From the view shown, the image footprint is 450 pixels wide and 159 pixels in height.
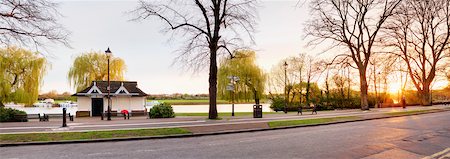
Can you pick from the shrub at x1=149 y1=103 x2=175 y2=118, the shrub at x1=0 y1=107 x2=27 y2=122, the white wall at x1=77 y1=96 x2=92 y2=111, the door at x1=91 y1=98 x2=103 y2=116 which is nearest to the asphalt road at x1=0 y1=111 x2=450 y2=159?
the shrub at x1=149 y1=103 x2=175 y2=118

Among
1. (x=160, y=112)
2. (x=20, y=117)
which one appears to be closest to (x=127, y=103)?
(x=160, y=112)

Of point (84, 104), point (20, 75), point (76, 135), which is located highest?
point (20, 75)

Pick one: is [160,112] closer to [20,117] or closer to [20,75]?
[20,117]

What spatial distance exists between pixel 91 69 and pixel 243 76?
25825 mm

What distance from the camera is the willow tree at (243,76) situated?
54312 mm

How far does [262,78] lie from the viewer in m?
57.6

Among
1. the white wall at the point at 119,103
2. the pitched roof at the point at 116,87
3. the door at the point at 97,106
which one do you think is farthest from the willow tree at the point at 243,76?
the door at the point at 97,106

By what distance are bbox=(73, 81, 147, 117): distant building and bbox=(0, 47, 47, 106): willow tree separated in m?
9.33

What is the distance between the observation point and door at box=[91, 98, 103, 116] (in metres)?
39.2

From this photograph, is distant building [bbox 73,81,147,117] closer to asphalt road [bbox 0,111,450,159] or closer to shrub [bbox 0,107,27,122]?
shrub [bbox 0,107,27,122]

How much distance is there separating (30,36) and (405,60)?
151 feet

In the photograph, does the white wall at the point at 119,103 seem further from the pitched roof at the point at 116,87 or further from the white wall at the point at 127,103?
the pitched roof at the point at 116,87

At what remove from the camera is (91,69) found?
2114 inches

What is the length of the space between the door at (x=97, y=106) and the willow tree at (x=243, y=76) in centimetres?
2095
